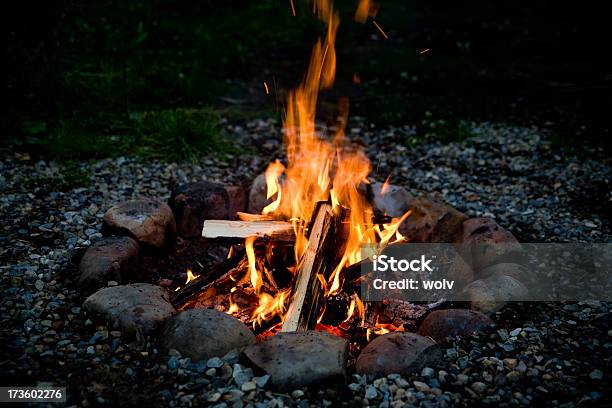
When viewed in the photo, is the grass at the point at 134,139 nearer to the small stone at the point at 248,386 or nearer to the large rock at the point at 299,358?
the large rock at the point at 299,358

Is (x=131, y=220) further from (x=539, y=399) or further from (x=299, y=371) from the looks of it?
(x=539, y=399)

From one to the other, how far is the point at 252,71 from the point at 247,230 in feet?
19.3

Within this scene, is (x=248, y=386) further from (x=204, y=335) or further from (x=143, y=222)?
(x=143, y=222)

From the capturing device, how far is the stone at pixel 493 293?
371cm

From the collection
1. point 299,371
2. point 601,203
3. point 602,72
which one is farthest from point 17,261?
point 602,72

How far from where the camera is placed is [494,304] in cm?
370

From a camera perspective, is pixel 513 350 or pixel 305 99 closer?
pixel 513 350

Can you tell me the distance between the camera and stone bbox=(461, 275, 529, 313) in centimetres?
371

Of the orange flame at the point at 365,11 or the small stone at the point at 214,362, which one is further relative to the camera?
the orange flame at the point at 365,11

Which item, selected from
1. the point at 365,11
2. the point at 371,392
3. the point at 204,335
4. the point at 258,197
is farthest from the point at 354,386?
the point at 365,11

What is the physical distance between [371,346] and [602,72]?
7.90 meters

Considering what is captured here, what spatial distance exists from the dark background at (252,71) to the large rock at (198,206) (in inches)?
55.6

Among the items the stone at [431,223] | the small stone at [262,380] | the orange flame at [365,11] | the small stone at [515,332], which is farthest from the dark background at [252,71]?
the small stone at [515,332]

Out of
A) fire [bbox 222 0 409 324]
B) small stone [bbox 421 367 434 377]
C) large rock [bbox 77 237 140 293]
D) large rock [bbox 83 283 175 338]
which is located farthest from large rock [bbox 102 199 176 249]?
small stone [bbox 421 367 434 377]
